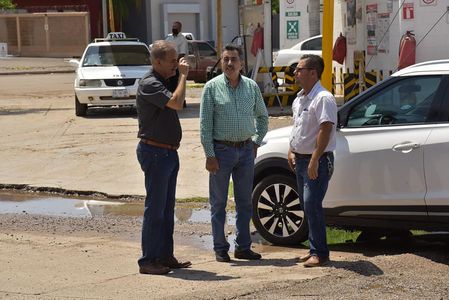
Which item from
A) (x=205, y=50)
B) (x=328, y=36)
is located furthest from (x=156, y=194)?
(x=205, y=50)

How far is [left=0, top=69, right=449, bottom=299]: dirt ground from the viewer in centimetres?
729

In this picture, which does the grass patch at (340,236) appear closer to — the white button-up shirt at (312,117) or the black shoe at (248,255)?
the black shoe at (248,255)

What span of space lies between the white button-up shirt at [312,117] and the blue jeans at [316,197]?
0.12 meters

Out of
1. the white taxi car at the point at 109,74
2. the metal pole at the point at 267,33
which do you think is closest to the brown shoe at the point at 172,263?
the white taxi car at the point at 109,74

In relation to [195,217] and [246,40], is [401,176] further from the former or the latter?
[246,40]

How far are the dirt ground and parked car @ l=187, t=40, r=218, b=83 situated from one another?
17804mm

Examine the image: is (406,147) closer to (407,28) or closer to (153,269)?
(153,269)

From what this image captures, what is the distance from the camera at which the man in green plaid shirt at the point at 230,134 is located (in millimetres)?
8367

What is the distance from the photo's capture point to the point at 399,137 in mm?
8484

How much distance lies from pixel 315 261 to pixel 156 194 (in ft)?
4.78

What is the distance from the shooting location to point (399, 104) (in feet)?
28.7

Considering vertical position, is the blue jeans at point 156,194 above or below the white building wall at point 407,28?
below

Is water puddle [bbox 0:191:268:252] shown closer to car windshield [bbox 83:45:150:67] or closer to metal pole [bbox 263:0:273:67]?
car windshield [bbox 83:45:150:67]

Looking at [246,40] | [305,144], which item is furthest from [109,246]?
[246,40]
